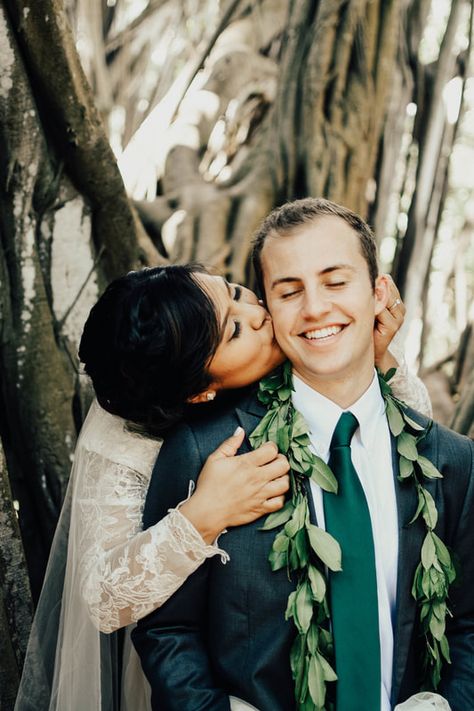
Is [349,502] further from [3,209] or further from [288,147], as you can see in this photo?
[288,147]

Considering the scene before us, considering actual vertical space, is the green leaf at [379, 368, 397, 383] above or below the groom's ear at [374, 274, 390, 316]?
below

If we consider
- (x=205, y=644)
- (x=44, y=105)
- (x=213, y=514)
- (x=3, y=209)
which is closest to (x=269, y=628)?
(x=205, y=644)

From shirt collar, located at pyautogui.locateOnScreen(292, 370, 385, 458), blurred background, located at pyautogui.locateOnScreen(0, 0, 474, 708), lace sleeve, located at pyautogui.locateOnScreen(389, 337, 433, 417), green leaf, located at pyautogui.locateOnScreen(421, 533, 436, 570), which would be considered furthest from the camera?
blurred background, located at pyautogui.locateOnScreen(0, 0, 474, 708)

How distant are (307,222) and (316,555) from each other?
72 cm

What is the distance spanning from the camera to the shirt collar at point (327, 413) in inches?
67.2

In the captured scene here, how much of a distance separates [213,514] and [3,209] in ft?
4.19

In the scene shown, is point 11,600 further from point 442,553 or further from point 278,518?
point 442,553

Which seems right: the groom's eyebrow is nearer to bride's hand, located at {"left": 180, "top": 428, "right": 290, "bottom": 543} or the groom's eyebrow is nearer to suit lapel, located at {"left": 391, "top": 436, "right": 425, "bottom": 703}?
bride's hand, located at {"left": 180, "top": 428, "right": 290, "bottom": 543}

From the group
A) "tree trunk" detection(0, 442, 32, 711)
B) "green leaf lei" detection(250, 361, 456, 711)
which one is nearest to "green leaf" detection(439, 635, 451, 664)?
"green leaf lei" detection(250, 361, 456, 711)

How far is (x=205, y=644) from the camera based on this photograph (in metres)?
1.62

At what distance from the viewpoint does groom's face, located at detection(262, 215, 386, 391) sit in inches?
65.2

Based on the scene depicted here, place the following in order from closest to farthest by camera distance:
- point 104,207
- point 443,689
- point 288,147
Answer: point 443,689, point 104,207, point 288,147

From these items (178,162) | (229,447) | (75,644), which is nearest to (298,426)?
(229,447)

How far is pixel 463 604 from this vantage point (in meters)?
1.69
